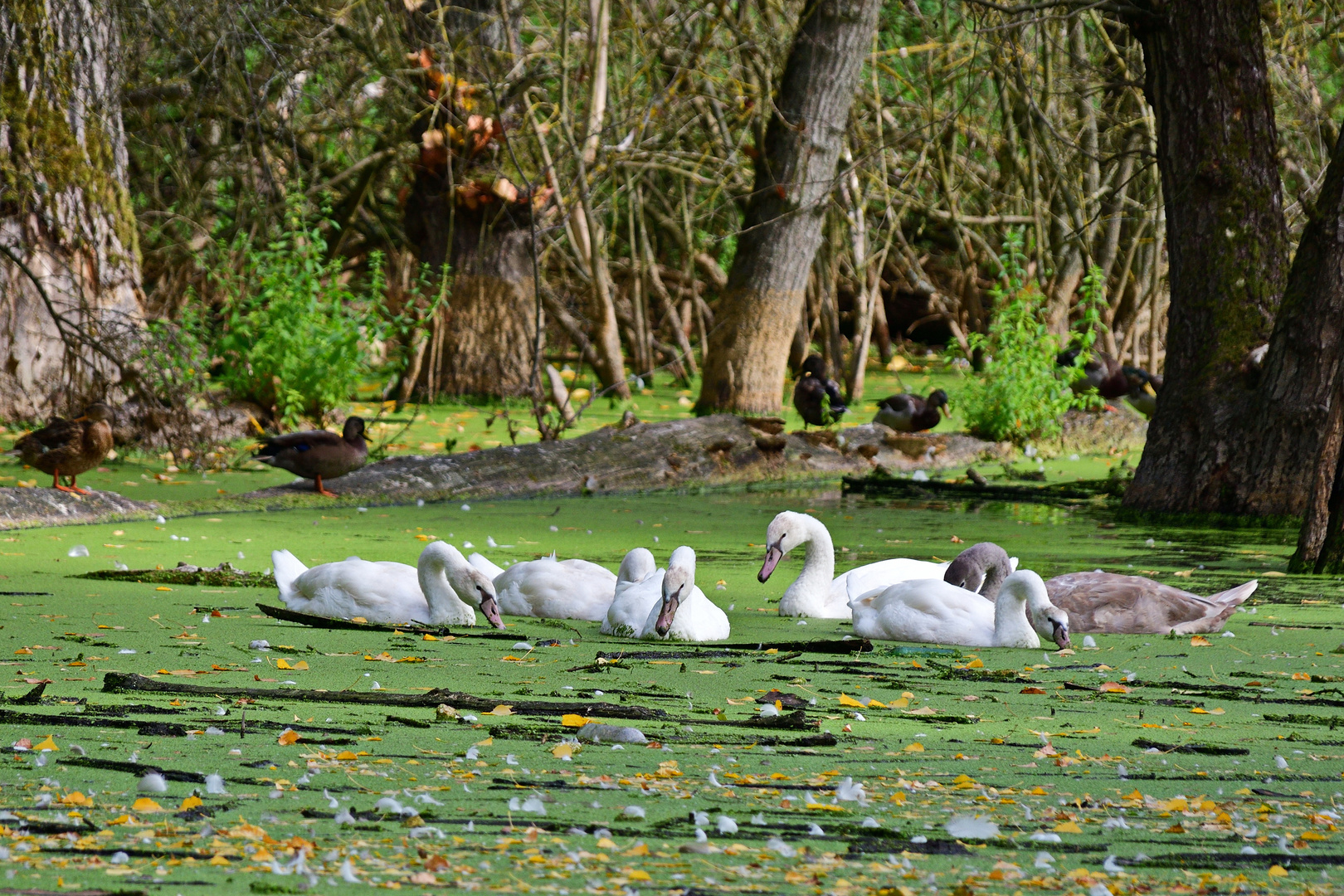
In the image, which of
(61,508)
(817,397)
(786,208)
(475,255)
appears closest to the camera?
(61,508)

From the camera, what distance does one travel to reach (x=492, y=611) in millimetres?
5902

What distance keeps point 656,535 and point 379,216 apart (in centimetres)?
970

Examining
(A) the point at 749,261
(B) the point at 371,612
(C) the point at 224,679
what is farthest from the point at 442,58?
(C) the point at 224,679

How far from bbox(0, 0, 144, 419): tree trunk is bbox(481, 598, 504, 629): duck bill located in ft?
15.8

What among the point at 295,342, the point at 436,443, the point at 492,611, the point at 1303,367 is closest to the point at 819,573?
the point at 492,611

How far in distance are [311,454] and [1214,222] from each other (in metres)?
5.60

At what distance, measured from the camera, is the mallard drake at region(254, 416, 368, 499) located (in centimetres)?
988

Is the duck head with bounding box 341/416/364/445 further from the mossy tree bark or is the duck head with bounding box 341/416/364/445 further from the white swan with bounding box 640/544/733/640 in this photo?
the mossy tree bark

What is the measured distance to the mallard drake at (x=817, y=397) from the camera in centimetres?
1342

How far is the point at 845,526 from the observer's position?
9461 millimetres

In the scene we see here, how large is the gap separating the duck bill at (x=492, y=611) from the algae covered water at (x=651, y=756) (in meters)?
0.07

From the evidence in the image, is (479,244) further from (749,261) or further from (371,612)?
(371,612)

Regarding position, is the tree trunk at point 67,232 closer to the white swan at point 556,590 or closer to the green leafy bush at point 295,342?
the green leafy bush at point 295,342

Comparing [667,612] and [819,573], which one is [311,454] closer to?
[819,573]
